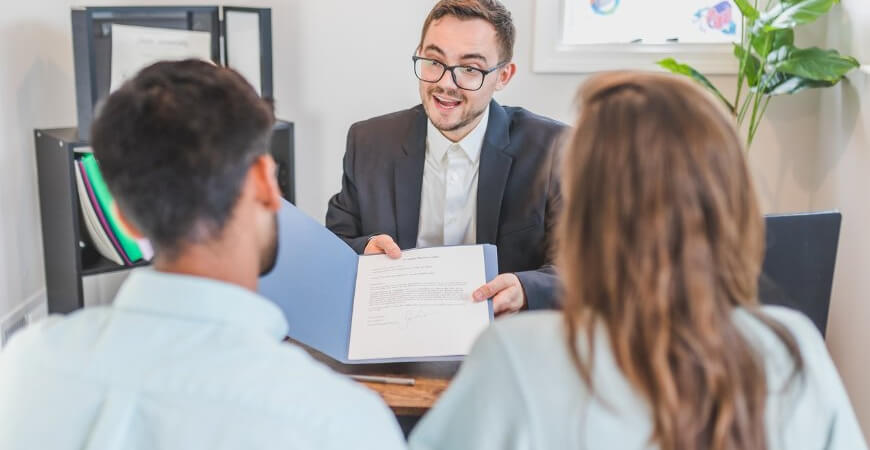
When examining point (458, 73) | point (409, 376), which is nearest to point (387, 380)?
point (409, 376)

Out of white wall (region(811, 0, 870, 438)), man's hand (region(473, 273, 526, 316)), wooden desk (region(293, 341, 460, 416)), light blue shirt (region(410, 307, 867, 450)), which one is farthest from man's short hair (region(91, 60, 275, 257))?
white wall (region(811, 0, 870, 438))

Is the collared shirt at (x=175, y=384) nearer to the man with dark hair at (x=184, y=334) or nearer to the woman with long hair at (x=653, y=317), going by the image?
the man with dark hair at (x=184, y=334)

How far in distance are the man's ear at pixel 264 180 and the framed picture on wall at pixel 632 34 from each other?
205cm

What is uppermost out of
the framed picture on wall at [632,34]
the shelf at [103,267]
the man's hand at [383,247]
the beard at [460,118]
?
the framed picture on wall at [632,34]

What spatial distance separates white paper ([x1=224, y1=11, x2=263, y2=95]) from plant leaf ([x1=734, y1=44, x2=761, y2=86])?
1422 millimetres

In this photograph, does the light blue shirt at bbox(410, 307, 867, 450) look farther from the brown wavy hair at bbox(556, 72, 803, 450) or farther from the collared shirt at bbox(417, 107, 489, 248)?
the collared shirt at bbox(417, 107, 489, 248)

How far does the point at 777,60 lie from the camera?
258cm

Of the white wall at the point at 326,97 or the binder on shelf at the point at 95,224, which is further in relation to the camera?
the white wall at the point at 326,97

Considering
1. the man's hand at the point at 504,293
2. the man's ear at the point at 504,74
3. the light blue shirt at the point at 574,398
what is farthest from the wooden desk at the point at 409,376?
the man's ear at the point at 504,74

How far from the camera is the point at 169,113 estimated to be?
3.03 ft

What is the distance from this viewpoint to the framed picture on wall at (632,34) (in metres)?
2.90

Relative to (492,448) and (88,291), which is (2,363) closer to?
(492,448)

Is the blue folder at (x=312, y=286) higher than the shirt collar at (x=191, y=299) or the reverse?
the reverse

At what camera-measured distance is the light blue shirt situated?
885 mm
